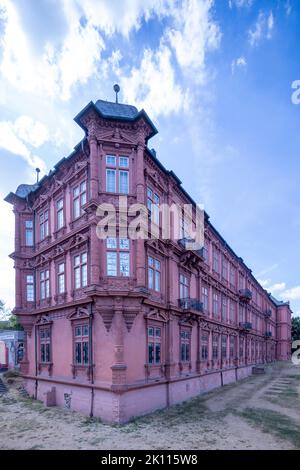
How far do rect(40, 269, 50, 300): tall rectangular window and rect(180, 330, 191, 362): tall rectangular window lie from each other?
9.46 metres

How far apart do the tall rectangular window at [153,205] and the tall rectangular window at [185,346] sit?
316 inches

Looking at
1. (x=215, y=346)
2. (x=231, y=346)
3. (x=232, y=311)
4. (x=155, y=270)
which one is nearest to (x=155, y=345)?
(x=155, y=270)

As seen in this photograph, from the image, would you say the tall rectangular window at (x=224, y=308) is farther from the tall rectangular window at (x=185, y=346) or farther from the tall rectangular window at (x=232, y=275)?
the tall rectangular window at (x=185, y=346)

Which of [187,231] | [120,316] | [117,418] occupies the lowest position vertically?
[117,418]

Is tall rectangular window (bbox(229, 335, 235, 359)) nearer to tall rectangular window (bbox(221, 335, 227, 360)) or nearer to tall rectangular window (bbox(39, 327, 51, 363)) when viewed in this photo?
tall rectangular window (bbox(221, 335, 227, 360))

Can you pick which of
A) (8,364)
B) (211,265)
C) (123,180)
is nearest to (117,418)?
(123,180)

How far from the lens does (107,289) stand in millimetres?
15094

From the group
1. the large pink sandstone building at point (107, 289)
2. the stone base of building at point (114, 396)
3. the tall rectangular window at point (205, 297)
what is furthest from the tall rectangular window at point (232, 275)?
the stone base of building at point (114, 396)

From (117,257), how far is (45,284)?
8.06 metres

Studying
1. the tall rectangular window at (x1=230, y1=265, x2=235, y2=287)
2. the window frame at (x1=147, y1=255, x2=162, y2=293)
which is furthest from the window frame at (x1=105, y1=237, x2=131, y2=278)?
the tall rectangular window at (x1=230, y1=265, x2=235, y2=287)

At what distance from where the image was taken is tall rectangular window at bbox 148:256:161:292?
58.3ft
